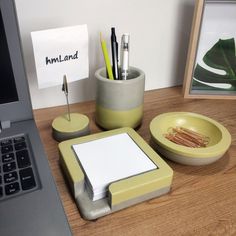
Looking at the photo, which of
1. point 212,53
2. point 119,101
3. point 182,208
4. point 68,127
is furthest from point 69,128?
point 212,53

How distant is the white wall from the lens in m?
0.55

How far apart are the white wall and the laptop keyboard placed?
0.22 m

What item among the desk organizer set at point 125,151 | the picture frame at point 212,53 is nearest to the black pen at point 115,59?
the desk organizer set at point 125,151

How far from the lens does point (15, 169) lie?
14.6 inches

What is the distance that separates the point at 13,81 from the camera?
444 mm

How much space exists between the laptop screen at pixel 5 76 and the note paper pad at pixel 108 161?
0.15 metres

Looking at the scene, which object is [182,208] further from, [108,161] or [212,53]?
[212,53]

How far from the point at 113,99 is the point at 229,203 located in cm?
27

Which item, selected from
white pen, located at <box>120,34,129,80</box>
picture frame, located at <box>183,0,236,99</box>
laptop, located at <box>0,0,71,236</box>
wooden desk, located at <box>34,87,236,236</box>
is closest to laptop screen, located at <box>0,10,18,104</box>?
laptop, located at <box>0,0,71,236</box>

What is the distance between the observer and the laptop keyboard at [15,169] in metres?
0.34

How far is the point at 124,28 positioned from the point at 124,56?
0.47 feet

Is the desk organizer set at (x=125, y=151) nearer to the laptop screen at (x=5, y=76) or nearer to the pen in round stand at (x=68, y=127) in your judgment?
the pen in round stand at (x=68, y=127)

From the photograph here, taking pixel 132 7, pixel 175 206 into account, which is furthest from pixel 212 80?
pixel 175 206

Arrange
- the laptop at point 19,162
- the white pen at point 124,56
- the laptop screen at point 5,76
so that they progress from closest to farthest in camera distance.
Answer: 1. the laptop at point 19,162
2. the laptop screen at point 5,76
3. the white pen at point 124,56
